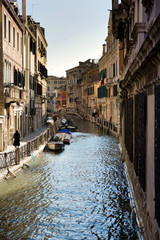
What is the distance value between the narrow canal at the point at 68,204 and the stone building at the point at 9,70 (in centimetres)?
371

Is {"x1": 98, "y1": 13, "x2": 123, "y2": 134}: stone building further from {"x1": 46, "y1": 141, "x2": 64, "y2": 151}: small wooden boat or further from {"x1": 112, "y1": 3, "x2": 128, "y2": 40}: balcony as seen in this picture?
{"x1": 112, "y1": 3, "x2": 128, "y2": 40}: balcony

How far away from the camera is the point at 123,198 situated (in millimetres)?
10891

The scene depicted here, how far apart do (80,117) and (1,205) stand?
190ft

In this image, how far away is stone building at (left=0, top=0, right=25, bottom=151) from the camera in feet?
58.4

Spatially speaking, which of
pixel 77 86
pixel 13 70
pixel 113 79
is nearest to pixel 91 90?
pixel 77 86

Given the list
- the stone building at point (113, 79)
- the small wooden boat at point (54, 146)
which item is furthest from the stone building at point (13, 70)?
the stone building at point (113, 79)

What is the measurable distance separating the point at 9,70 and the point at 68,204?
11532mm

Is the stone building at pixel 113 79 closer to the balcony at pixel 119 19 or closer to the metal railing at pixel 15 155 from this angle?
the balcony at pixel 119 19

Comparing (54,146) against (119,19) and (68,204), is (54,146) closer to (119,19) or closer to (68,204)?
(119,19)

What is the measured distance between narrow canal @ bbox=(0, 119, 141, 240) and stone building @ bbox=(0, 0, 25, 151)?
12.2 feet

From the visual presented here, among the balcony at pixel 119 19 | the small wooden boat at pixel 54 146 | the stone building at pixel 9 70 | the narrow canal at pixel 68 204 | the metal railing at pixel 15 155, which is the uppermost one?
the balcony at pixel 119 19

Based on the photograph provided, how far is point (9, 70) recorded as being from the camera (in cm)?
1970

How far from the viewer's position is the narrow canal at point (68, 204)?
8156 mm

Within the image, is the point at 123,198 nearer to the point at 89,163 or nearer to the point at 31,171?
the point at 31,171
